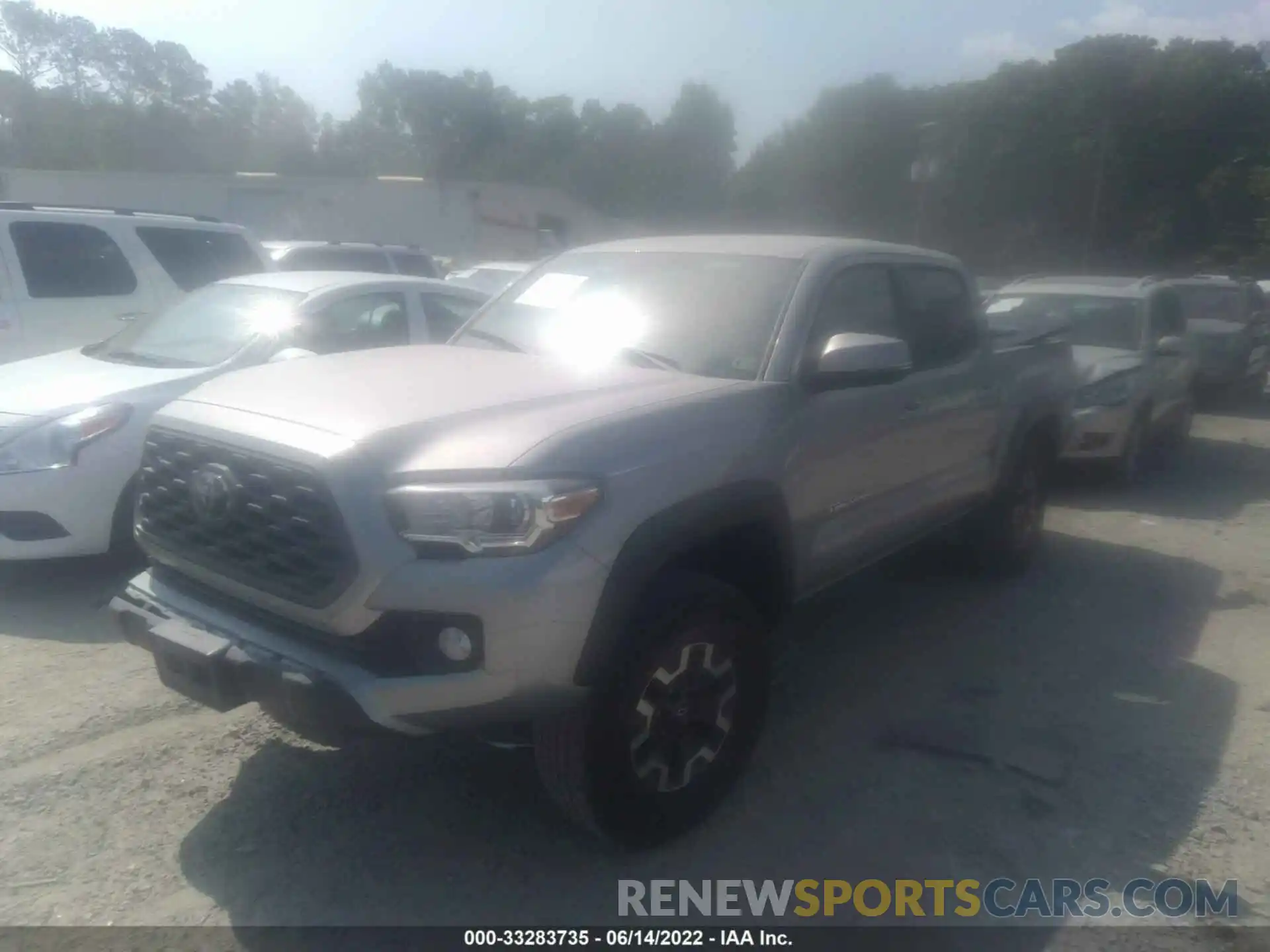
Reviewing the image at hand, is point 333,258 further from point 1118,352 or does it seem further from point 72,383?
point 1118,352

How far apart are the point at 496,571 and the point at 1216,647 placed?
14.1 feet

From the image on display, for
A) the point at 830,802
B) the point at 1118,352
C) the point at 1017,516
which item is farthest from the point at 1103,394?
the point at 830,802

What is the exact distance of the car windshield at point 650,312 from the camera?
160 inches

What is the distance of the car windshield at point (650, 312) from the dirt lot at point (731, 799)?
5.18 ft

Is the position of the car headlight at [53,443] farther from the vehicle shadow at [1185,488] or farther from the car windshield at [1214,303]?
the car windshield at [1214,303]

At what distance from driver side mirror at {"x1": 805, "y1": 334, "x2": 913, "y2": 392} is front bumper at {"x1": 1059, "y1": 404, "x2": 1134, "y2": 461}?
5217 mm

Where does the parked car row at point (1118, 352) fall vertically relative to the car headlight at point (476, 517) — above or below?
below

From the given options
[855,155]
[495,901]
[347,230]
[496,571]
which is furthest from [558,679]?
[855,155]

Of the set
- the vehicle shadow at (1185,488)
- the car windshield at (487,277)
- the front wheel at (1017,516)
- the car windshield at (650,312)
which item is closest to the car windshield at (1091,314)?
the vehicle shadow at (1185,488)

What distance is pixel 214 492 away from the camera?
3.21 m

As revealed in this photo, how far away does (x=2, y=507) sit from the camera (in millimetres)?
5148

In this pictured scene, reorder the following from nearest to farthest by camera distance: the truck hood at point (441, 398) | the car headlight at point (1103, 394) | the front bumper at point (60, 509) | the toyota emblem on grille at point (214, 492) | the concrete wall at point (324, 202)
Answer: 1. the truck hood at point (441, 398)
2. the toyota emblem on grille at point (214, 492)
3. the front bumper at point (60, 509)
4. the car headlight at point (1103, 394)
5. the concrete wall at point (324, 202)

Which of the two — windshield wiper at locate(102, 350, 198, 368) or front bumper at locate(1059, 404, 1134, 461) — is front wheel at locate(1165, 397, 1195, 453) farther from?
windshield wiper at locate(102, 350, 198, 368)

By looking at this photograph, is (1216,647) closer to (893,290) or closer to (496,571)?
(893,290)
